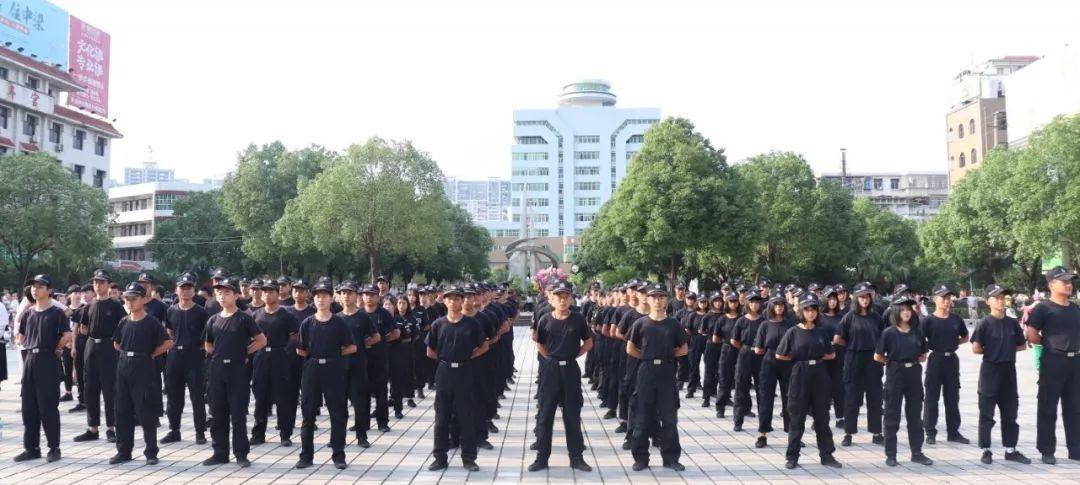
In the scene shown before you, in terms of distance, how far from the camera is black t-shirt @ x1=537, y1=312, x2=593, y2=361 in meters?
8.82

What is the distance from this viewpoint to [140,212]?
7894 cm

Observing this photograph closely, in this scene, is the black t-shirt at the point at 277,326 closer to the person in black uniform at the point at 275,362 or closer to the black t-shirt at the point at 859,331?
the person in black uniform at the point at 275,362

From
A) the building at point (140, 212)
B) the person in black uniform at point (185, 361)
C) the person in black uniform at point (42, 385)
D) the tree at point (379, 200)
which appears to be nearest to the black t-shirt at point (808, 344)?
the person in black uniform at point (185, 361)

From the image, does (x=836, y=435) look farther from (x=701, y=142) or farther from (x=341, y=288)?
(x=701, y=142)

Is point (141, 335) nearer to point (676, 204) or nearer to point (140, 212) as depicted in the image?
point (676, 204)

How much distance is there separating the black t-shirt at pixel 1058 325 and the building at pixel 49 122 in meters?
46.9

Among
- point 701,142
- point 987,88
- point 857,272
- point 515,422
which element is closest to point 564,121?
point 987,88

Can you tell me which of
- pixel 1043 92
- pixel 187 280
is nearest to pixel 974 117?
pixel 1043 92

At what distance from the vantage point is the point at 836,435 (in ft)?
36.2

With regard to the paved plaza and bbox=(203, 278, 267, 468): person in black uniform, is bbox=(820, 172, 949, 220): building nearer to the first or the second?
the paved plaza

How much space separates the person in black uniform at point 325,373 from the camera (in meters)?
8.91

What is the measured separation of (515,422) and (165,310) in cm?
500

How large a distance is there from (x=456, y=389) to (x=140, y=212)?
78360mm

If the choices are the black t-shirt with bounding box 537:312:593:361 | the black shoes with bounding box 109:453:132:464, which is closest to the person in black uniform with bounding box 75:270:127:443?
the black shoes with bounding box 109:453:132:464
